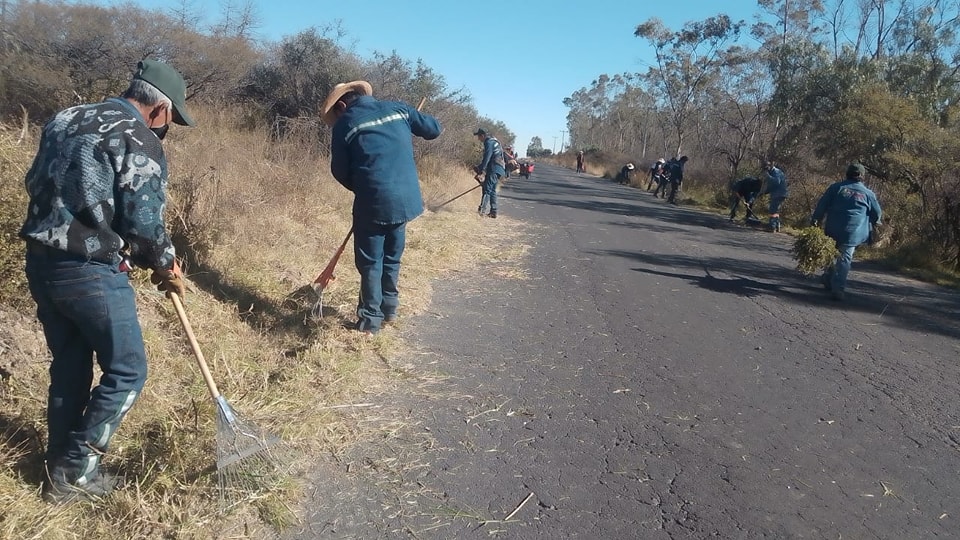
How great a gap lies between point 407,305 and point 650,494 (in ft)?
10.9

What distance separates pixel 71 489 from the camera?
9.26 feet

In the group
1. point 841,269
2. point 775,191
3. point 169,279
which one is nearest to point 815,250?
point 841,269

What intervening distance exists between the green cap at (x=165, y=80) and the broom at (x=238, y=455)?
88 cm

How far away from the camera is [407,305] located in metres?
6.14

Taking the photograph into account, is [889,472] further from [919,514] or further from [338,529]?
[338,529]

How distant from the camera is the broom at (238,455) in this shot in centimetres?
286

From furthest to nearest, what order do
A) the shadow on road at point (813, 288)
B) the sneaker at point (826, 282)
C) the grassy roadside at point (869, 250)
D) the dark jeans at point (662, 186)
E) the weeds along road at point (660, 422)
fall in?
the dark jeans at point (662, 186) → the grassy roadside at point (869, 250) → the sneaker at point (826, 282) → the shadow on road at point (813, 288) → the weeds along road at point (660, 422)

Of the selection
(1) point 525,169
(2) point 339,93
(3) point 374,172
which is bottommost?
(1) point 525,169

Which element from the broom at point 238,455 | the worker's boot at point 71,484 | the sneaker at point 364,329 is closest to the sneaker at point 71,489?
the worker's boot at point 71,484

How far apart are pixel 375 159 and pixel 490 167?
28.2 feet

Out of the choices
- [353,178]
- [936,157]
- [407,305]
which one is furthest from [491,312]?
[936,157]

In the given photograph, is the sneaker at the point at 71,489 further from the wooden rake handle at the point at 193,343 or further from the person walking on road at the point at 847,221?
the person walking on road at the point at 847,221

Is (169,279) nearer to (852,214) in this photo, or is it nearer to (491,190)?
(852,214)

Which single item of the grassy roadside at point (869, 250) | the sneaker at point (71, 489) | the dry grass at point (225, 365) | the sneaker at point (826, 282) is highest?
the grassy roadside at point (869, 250)
